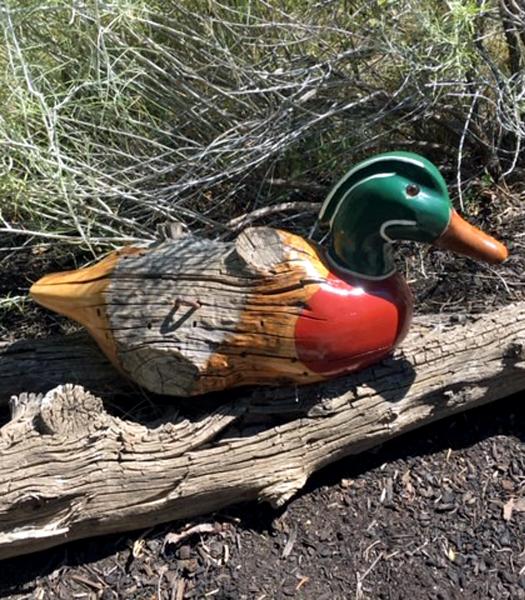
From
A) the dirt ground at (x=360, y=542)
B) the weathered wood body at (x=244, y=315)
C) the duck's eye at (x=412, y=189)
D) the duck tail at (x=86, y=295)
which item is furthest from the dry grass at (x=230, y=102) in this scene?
the dirt ground at (x=360, y=542)

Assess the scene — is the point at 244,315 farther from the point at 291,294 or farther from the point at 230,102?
the point at 230,102

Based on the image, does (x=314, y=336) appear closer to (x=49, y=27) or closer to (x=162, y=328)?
(x=162, y=328)

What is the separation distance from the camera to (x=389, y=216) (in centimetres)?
152

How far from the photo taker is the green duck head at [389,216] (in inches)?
59.0

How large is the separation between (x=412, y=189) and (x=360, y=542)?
804mm

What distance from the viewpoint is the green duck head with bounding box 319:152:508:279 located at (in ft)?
4.92

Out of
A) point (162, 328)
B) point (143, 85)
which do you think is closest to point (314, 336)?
point (162, 328)

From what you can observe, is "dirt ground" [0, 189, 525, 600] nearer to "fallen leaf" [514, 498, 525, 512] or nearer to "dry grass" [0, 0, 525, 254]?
"fallen leaf" [514, 498, 525, 512]

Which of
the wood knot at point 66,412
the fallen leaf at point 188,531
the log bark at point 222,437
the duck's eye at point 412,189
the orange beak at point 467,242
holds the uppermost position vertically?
the duck's eye at point 412,189

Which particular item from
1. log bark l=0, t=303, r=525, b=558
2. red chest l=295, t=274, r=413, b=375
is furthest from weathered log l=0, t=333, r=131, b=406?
red chest l=295, t=274, r=413, b=375

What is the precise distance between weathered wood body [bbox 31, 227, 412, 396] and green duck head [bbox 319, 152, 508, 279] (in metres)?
0.05

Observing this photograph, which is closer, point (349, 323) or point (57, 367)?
point (349, 323)

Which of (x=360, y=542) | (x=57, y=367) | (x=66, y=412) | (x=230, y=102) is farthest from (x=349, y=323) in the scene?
(x=230, y=102)

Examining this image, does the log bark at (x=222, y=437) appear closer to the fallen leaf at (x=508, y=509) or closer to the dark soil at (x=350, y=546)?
the dark soil at (x=350, y=546)
